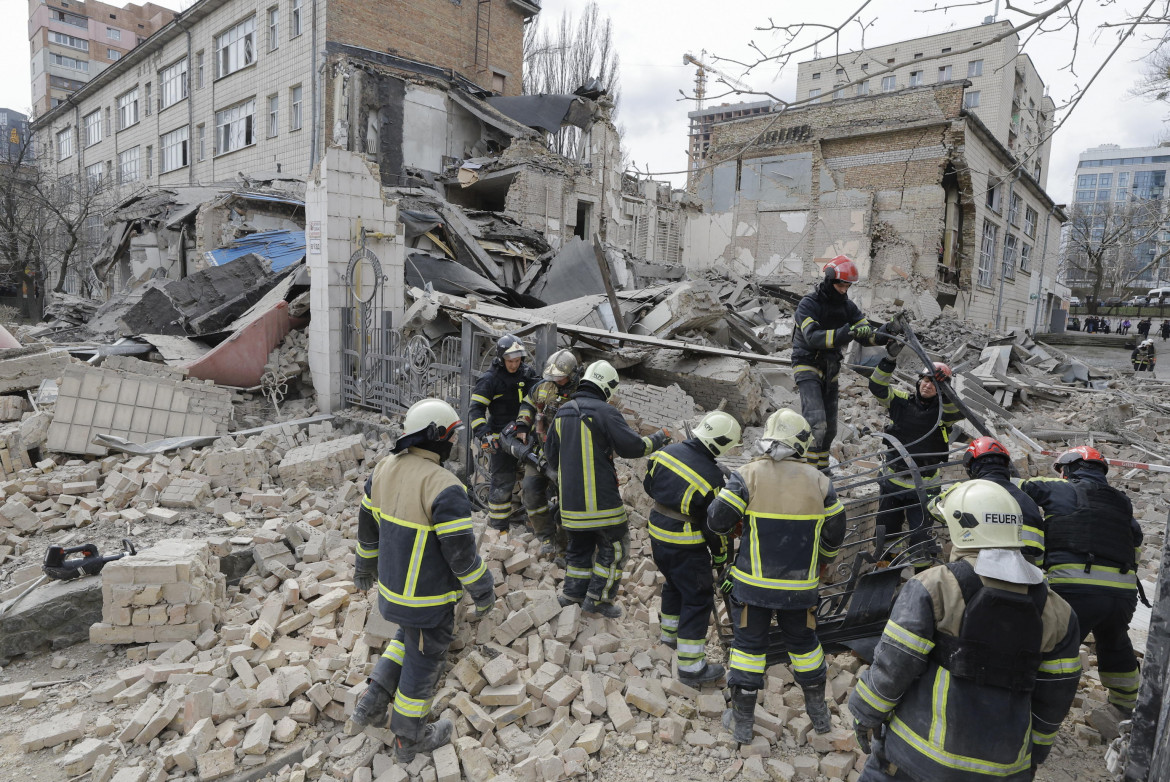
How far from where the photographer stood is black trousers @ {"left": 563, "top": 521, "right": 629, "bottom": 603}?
446cm

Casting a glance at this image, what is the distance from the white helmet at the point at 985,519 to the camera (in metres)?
2.19

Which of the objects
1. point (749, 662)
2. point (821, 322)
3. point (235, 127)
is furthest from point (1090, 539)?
point (235, 127)

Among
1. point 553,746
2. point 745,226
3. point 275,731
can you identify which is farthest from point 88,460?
point 745,226

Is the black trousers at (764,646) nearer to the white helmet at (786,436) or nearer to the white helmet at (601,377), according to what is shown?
the white helmet at (786,436)

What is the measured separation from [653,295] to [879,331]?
570cm

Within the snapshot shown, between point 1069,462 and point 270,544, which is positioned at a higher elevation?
point 1069,462

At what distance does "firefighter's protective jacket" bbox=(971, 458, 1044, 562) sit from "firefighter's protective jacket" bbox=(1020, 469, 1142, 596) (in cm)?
15

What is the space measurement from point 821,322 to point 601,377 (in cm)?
208

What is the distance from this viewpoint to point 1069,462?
153 inches

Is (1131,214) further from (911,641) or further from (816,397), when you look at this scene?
(911,641)

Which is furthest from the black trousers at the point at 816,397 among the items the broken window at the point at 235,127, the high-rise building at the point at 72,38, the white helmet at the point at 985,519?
the high-rise building at the point at 72,38

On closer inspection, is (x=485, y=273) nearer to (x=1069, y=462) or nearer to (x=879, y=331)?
(x=879, y=331)

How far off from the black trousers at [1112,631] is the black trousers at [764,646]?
139 centimetres

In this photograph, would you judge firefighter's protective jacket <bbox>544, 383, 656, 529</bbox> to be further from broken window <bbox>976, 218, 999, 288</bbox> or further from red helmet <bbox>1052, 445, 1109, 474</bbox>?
broken window <bbox>976, 218, 999, 288</bbox>
